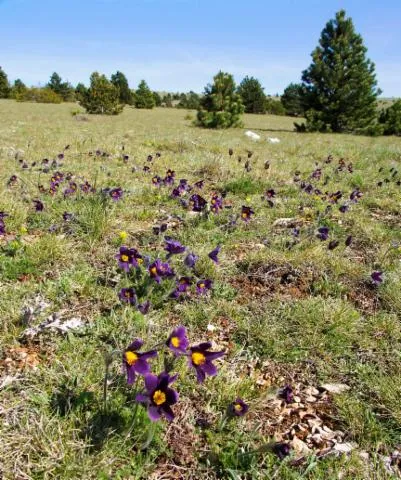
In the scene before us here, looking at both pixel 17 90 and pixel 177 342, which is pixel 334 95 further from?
pixel 17 90

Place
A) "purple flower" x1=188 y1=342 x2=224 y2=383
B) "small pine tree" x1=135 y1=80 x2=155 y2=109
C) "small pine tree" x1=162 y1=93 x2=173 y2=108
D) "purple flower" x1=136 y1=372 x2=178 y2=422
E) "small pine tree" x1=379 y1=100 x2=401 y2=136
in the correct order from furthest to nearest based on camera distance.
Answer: "small pine tree" x1=162 y1=93 x2=173 y2=108 < "small pine tree" x1=135 y1=80 x2=155 y2=109 < "small pine tree" x1=379 y1=100 x2=401 y2=136 < "purple flower" x1=188 y1=342 x2=224 y2=383 < "purple flower" x1=136 y1=372 x2=178 y2=422

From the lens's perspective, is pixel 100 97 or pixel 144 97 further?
pixel 144 97

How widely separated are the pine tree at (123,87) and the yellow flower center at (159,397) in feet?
246

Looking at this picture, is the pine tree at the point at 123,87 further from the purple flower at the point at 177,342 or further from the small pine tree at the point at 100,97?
the purple flower at the point at 177,342

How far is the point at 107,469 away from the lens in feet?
6.89

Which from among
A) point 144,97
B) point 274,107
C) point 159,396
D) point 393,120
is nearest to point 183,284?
point 159,396

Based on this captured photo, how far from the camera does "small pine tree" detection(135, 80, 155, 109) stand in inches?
2453

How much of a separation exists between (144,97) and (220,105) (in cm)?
3736

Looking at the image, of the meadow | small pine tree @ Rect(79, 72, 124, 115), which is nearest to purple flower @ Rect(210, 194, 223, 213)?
the meadow

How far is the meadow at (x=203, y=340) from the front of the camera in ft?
7.41

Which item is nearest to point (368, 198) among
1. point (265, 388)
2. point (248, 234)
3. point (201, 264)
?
point (248, 234)

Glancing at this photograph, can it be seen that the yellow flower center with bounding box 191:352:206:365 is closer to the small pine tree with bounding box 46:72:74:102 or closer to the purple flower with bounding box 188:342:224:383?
the purple flower with bounding box 188:342:224:383

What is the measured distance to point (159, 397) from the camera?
1969 millimetres

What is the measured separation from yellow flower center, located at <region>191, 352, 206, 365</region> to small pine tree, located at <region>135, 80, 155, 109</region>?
64.7m
